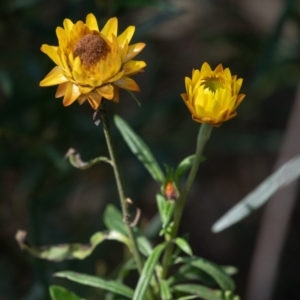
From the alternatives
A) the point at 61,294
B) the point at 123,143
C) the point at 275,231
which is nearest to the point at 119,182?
the point at 61,294

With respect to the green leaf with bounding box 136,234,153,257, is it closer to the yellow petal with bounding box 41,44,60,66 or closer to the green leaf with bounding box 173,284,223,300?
the green leaf with bounding box 173,284,223,300

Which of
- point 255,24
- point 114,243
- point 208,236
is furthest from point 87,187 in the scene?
point 255,24

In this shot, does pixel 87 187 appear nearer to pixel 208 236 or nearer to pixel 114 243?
pixel 114 243

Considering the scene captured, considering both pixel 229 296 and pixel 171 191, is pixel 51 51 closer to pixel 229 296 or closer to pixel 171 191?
pixel 171 191

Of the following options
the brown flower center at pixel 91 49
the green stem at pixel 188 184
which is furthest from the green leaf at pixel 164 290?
the brown flower center at pixel 91 49

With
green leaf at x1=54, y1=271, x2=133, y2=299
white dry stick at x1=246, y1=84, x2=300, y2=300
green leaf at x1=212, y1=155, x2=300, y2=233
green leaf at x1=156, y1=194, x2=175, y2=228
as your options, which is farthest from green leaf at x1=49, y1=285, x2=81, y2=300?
white dry stick at x1=246, y1=84, x2=300, y2=300

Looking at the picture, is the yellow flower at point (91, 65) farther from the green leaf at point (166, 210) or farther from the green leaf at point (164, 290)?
the green leaf at point (164, 290)
